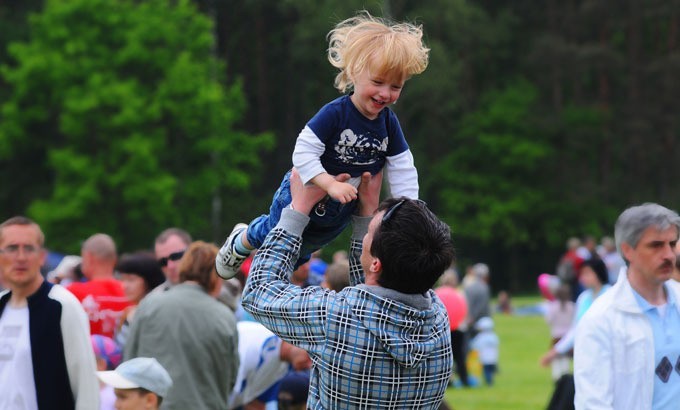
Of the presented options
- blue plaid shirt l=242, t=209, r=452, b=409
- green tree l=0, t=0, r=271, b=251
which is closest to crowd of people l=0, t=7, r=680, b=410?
blue plaid shirt l=242, t=209, r=452, b=409

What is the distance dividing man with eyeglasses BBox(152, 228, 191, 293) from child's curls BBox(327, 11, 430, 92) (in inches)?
138

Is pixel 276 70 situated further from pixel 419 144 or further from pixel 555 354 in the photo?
pixel 555 354

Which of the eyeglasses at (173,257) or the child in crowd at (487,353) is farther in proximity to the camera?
the child in crowd at (487,353)

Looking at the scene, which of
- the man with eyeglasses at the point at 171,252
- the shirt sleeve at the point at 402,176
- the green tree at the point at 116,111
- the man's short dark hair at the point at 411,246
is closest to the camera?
the man's short dark hair at the point at 411,246

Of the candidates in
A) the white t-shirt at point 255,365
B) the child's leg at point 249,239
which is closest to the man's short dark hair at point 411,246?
the child's leg at point 249,239

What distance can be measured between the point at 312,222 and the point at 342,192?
277 mm

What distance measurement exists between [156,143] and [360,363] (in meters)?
38.5

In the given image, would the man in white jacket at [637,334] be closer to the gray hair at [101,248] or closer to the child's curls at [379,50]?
the child's curls at [379,50]

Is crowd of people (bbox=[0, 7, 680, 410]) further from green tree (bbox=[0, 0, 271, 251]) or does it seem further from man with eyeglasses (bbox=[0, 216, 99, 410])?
green tree (bbox=[0, 0, 271, 251])

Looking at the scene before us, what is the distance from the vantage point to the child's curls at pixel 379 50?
4.30m

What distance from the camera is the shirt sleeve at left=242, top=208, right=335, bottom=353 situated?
3.93 meters

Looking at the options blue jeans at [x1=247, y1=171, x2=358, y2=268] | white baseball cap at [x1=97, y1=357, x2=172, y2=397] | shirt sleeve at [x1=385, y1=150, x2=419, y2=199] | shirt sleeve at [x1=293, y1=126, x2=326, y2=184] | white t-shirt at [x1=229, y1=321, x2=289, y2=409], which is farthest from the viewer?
white t-shirt at [x1=229, y1=321, x2=289, y2=409]

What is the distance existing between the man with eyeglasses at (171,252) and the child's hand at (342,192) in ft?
11.9

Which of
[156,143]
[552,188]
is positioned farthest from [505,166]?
[156,143]
